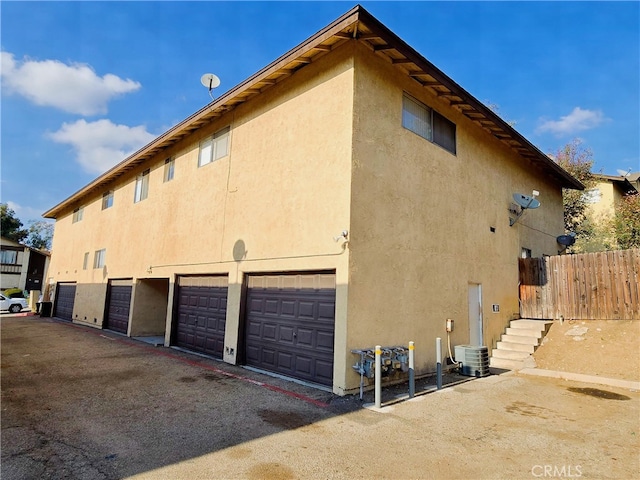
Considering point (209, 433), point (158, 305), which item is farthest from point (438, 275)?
point (158, 305)

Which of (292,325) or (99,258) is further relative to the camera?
(99,258)

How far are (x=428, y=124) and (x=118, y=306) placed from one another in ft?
49.0

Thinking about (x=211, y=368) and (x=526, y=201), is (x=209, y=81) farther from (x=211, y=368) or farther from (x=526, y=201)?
(x=526, y=201)

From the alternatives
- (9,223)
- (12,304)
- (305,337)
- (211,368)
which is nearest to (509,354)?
(305,337)

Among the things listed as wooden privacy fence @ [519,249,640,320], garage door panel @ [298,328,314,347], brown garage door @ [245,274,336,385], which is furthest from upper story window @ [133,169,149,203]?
wooden privacy fence @ [519,249,640,320]

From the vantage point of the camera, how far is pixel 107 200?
61.7ft

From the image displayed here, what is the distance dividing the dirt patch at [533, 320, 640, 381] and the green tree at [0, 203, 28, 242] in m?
59.8

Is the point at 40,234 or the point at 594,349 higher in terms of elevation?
the point at 40,234

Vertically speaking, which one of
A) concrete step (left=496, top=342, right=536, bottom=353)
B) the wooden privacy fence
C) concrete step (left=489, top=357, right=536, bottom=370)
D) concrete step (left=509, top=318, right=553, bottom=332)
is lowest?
concrete step (left=489, top=357, right=536, bottom=370)

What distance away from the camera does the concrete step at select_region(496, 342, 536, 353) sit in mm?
10030

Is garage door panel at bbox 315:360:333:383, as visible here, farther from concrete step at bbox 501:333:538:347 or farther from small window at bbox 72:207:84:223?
small window at bbox 72:207:84:223

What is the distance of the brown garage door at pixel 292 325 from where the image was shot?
7.12 metres

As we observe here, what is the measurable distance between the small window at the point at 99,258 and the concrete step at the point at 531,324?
18.5 metres

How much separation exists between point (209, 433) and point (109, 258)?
15346mm
